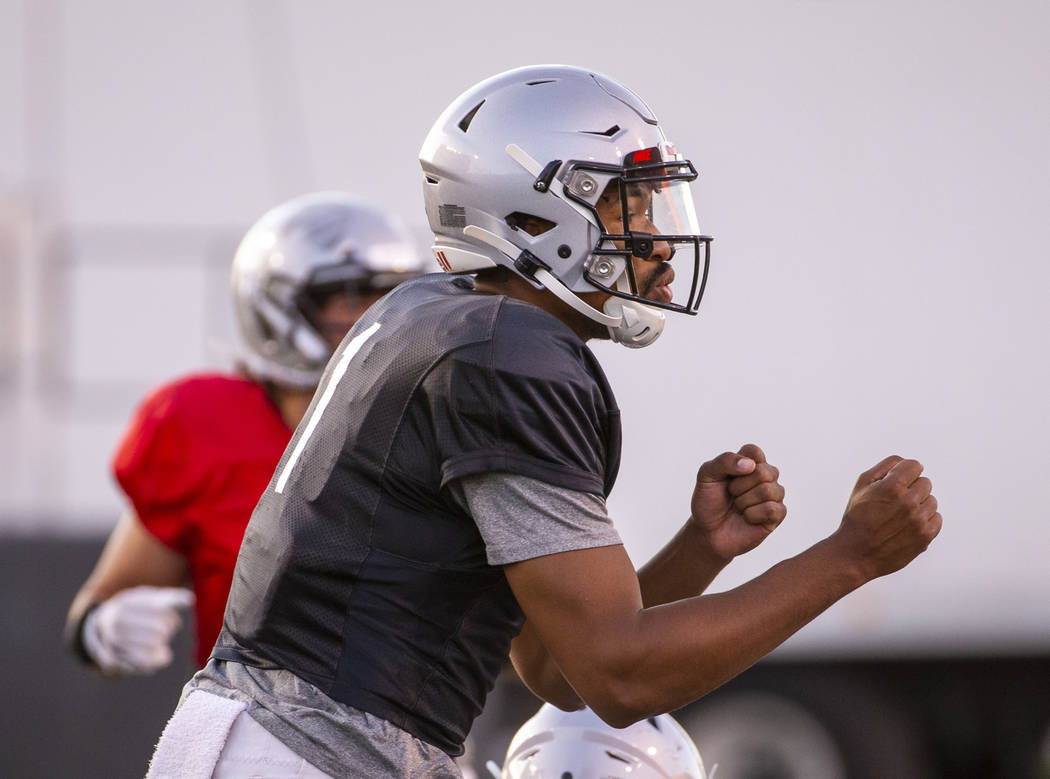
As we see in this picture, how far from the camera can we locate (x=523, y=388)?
1846 mm

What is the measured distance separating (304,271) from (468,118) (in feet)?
5.75

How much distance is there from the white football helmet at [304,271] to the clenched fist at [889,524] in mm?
2155

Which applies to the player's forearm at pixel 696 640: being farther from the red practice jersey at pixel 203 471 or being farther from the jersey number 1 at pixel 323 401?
the red practice jersey at pixel 203 471

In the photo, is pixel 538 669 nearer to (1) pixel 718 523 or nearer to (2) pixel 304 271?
(1) pixel 718 523

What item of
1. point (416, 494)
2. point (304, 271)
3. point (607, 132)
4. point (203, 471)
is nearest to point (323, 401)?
point (416, 494)

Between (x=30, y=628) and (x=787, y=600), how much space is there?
5444 mm

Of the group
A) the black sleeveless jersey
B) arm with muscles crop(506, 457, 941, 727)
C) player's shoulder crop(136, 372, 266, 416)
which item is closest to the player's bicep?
arm with muscles crop(506, 457, 941, 727)

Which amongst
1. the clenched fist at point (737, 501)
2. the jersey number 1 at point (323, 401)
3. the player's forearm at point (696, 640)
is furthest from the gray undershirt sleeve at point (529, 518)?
the clenched fist at point (737, 501)

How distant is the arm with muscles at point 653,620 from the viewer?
1.84 meters

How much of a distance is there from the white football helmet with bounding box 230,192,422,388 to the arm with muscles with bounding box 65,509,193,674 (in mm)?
586

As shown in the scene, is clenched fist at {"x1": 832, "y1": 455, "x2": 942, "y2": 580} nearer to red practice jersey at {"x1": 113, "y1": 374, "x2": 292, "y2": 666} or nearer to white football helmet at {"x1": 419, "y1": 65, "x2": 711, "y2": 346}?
white football helmet at {"x1": 419, "y1": 65, "x2": 711, "y2": 346}

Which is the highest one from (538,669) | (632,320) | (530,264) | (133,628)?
(530,264)

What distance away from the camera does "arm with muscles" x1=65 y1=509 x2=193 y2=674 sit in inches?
143

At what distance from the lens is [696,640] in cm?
186
